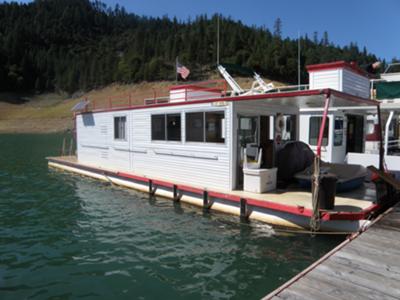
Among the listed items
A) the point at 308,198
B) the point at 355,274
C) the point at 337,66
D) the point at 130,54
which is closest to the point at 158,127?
the point at 308,198

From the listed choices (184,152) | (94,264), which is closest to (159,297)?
(94,264)

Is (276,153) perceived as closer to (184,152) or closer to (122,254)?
(184,152)

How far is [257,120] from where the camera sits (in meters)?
10.9

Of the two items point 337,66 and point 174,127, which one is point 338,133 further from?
point 174,127

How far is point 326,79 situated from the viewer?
12.1m

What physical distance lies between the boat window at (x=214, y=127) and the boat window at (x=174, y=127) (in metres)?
1.33

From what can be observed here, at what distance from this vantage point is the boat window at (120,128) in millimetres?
14202

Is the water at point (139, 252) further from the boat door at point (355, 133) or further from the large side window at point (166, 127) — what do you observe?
the boat door at point (355, 133)

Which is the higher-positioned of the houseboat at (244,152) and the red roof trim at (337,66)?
the red roof trim at (337,66)

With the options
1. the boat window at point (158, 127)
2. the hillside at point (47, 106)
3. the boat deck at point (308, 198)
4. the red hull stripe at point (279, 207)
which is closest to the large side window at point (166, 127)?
the boat window at point (158, 127)

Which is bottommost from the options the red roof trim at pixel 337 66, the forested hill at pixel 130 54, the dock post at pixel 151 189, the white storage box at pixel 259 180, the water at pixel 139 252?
the water at pixel 139 252

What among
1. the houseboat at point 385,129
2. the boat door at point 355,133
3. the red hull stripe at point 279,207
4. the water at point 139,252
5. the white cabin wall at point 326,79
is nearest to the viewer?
the water at point 139,252

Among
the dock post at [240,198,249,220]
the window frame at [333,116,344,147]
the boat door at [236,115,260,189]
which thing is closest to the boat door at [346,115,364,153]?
the window frame at [333,116,344,147]

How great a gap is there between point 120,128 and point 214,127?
565 centimetres
